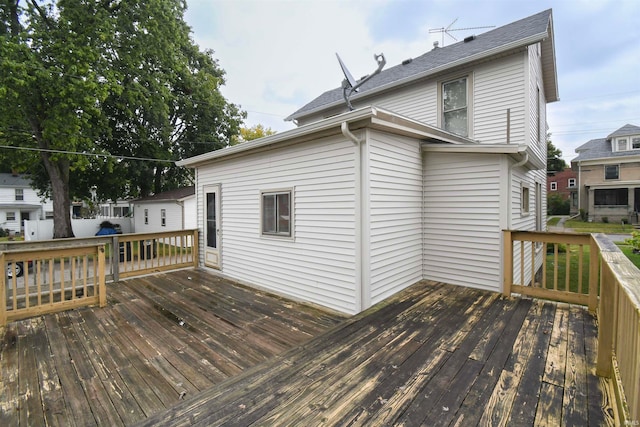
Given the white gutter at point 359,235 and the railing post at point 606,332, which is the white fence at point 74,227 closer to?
the white gutter at point 359,235

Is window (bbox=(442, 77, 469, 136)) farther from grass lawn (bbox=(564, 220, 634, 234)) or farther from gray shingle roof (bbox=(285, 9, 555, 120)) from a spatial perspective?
grass lawn (bbox=(564, 220, 634, 234))

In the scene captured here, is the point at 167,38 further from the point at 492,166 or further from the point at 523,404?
the point at 523,404

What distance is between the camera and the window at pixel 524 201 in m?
5.63

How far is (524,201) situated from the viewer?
592cm

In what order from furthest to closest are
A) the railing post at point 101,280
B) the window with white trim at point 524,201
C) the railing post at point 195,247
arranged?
the railing post at point 195,247 < the window with white trim at point 524,201 < the railing post at point 101,280

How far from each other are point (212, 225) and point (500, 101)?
7045 mm

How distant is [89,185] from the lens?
622 inches

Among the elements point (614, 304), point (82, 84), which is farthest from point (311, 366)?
point (82, 84)

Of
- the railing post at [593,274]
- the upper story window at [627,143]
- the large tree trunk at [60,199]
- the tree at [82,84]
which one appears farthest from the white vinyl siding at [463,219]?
the upper story window at [627,143]

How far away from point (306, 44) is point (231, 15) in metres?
2.95

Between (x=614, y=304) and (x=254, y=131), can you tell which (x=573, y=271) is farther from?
(x=254, y=131)

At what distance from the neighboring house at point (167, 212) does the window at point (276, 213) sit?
31.5 ft

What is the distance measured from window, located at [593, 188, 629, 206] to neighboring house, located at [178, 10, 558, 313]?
19414 mm

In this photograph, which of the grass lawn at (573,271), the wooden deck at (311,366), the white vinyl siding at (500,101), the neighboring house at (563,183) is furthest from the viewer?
the neighboring house at (563,183)
